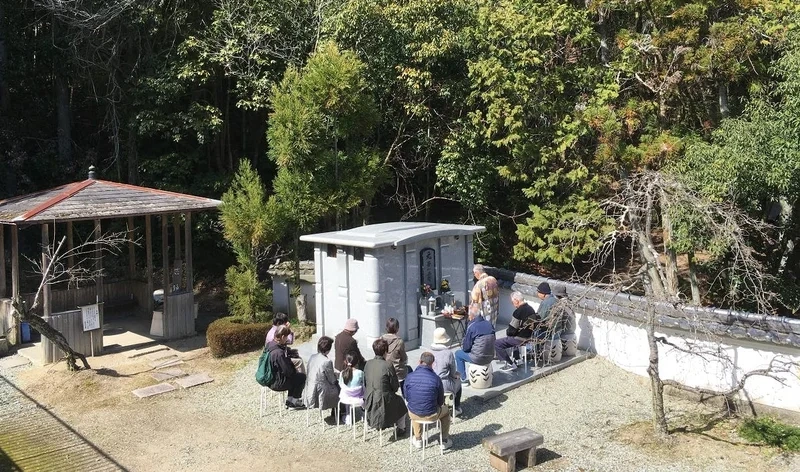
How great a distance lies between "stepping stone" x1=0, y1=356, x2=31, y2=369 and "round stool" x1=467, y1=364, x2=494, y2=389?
8.89m

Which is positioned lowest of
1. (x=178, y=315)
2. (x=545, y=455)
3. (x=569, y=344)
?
(x=545, y=455)

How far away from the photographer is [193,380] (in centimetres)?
1147

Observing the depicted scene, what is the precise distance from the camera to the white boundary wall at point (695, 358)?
926cm

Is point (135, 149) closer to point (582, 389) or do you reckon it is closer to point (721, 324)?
point (582, 389)

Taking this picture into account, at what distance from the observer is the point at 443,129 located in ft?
57.3

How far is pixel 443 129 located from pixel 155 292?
29.1 feet

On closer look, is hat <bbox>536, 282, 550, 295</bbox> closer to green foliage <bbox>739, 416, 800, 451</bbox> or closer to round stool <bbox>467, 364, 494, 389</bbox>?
round stool <bbox>467, 364, 494, 389</bbox>

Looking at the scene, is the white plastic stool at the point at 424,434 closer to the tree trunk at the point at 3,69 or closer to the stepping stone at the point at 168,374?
the stepping stone at the point at 168,374

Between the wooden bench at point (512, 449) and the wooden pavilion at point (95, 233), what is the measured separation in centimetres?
867

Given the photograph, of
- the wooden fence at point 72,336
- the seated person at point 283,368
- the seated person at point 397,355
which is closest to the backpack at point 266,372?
the seated person at point 283,368

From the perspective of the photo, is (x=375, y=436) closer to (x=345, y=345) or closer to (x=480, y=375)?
(x=345, y=345)

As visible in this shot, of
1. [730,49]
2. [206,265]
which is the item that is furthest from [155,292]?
[730,49]

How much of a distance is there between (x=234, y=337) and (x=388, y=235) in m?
3.93

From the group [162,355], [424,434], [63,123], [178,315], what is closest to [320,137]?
[178,315]
